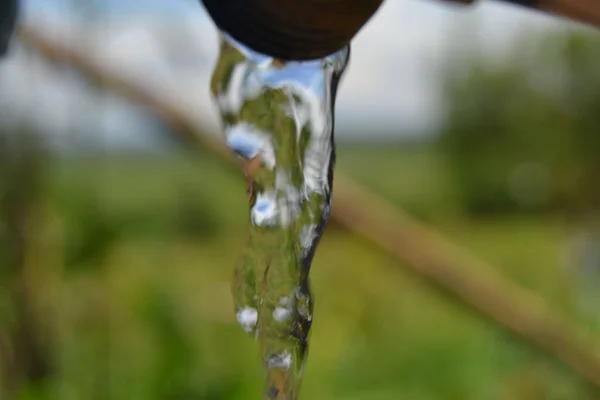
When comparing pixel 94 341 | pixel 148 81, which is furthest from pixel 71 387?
pixel 148 81

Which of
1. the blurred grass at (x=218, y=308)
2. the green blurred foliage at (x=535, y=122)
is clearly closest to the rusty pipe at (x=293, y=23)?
Answer: the blurred grass at (x=218, y=308)

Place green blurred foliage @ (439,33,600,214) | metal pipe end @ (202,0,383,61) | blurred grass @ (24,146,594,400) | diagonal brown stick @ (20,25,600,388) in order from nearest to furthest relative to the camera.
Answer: metal pipe end @ (202,0,383,61), diagonal brown stick @ (20,25,600,388), blurred grass @ (24,146,594,400), green blurred foliage @ (439,33,600,214)

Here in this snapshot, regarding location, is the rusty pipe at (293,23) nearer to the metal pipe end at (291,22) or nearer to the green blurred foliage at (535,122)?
the metal pipe end at (291,22)

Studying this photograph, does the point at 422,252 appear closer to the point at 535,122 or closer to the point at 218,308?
the point at 218,308

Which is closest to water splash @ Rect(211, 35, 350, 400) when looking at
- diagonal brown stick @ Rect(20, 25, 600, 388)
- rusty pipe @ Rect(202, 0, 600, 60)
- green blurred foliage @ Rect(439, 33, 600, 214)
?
rusty pipe @ Rect(202, 0, 600, 60)

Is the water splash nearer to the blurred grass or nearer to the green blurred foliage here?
the blurred grass

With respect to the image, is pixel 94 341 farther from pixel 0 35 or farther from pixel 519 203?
pixel 519 203
